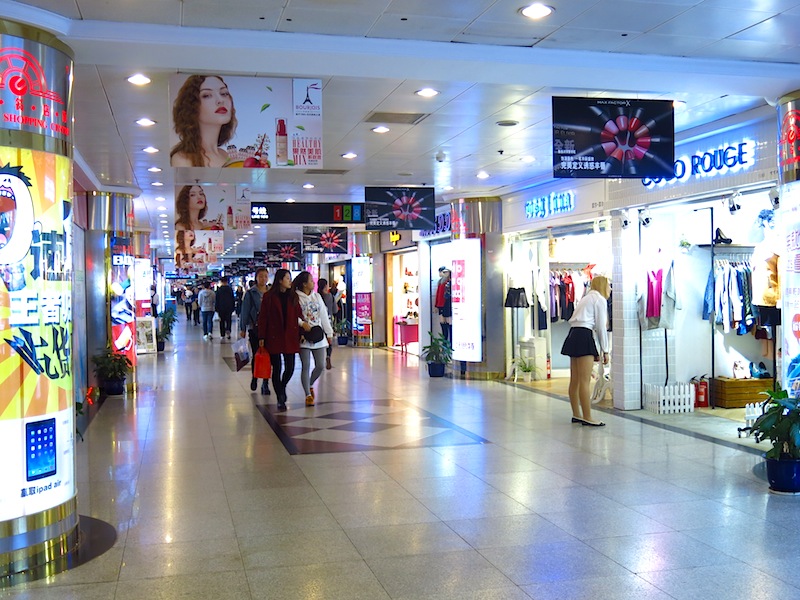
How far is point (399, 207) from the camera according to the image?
11.9 meters

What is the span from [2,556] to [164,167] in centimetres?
712

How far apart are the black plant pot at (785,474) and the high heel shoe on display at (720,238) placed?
15.1 ft

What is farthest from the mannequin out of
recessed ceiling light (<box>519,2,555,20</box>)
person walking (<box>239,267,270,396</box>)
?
recessed ceiling light (<box>519,2,555,20</box>)

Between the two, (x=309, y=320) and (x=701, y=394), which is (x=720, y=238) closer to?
(x=701, y=394)

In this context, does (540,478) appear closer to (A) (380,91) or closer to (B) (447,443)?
(B) (447,443)

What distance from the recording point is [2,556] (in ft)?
13.8

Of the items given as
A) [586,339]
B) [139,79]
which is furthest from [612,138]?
[139,79]

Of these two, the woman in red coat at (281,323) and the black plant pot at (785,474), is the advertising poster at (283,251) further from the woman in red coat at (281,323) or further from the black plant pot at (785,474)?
the black plant pot at (785,474)

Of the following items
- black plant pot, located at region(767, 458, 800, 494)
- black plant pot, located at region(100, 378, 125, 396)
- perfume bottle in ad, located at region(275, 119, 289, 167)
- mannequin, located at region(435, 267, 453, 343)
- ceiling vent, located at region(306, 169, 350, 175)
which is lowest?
black plant pot, located at region(767, 458, 800, 494)

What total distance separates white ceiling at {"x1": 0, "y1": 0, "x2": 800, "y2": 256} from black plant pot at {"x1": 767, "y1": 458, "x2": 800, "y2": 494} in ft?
9.30

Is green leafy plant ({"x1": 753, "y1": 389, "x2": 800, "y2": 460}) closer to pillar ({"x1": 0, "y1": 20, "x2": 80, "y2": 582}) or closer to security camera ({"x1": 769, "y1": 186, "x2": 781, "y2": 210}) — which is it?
security camera ({"x1": 769, "y1": 186, "x2": 781, "y2": 210})

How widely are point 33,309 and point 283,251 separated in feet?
61.8

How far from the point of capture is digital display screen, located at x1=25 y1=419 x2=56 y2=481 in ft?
14.2

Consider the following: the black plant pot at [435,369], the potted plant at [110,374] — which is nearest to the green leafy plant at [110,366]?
the potted plant at [110,374]
